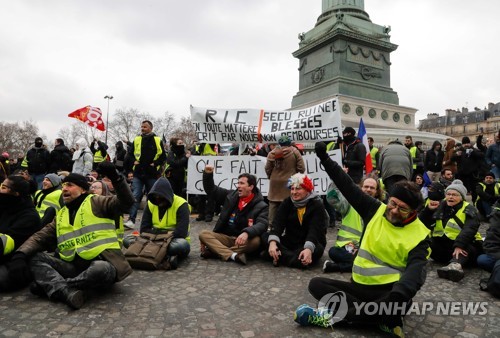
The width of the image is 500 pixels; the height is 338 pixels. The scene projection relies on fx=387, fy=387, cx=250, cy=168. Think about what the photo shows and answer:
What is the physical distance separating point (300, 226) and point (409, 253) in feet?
8.21

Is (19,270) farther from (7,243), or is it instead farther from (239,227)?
(239,227)

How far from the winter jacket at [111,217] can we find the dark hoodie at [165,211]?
117 centimetres

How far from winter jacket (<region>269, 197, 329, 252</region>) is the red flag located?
972 centimetres

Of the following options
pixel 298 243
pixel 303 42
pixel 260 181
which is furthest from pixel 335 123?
pixel 303 42

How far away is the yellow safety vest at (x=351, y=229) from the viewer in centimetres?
525

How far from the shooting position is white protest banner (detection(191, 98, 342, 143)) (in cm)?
816

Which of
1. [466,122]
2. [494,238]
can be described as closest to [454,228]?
[494,238]

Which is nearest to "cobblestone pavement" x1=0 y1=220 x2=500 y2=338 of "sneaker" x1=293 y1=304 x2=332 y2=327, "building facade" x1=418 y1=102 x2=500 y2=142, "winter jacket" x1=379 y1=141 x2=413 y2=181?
"sneaker" x1=293 y1=304 x2=332 y2=327

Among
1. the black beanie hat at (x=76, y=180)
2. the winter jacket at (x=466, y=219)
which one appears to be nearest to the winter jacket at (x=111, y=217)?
the black beanie hat at (x=76, y=180)

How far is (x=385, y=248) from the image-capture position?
10.6 ft

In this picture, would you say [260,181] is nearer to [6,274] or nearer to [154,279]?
[154,279]

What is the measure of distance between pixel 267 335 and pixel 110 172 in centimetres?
205

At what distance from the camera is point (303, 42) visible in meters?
26.5

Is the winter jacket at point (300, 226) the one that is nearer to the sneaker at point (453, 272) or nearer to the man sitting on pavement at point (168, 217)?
the man sitting on pavement at point (168, 217)
